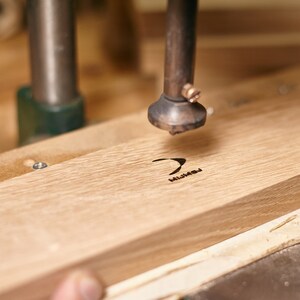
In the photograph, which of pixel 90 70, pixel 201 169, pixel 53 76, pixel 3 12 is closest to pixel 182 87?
pixel 201 169

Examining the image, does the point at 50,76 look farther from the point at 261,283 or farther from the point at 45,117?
the point at 261,283

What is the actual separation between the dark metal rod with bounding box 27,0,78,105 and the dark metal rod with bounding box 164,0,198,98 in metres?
0.21

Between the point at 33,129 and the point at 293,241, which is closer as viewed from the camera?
the point at 293,241

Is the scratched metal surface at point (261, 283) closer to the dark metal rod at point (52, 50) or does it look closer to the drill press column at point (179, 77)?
the drill press column at point (179, 77)

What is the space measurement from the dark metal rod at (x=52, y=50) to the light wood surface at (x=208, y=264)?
0.93 ft

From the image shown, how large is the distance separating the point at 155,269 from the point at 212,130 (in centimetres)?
20

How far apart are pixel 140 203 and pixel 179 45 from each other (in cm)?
15

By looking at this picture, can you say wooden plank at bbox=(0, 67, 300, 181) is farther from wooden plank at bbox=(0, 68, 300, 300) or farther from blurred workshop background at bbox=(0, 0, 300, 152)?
blurred workshop background at bbox=(0, 0, 300, 152)

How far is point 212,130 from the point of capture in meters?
0.74

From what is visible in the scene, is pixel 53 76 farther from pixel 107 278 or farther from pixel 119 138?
pixel 107 278

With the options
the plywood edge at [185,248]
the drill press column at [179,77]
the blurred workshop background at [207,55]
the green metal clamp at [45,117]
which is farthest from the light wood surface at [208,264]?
the blurred workshop background at [207,55]

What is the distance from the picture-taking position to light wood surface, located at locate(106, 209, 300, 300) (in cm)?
59

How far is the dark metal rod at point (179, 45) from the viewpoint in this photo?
564 millimetres

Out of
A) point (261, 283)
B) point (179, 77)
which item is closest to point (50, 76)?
point (179, 77)
